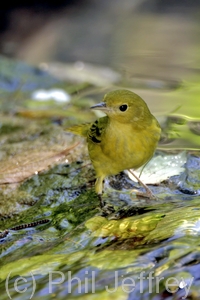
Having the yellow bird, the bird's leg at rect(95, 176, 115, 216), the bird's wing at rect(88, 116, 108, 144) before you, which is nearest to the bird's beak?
the yellow bird

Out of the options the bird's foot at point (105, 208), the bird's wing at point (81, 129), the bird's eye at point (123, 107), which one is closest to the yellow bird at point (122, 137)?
the bird's eye at point (123, 107)

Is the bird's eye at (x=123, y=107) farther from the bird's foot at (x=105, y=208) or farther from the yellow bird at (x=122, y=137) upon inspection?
the bird's foot at (x=105, y=208)

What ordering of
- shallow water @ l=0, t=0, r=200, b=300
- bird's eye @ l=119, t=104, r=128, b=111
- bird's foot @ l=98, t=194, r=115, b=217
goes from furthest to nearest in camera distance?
bird's eye @ l=119, t=104, r=128, b=111
bird's foot @ l=98, t=194, r=115, b=217
shallow water @ l=0, t=0, r=200, b=300

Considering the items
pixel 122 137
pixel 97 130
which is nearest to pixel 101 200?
pixel 122 137

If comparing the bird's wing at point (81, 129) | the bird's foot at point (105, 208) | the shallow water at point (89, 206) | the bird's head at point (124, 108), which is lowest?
the bird's foot at point (105, 208)

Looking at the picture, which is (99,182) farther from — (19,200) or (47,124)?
(47,124)

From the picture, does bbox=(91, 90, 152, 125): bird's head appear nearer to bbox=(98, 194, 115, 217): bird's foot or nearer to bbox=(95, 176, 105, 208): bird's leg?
bbox=(95, 176, 105, 208): bird's leg
